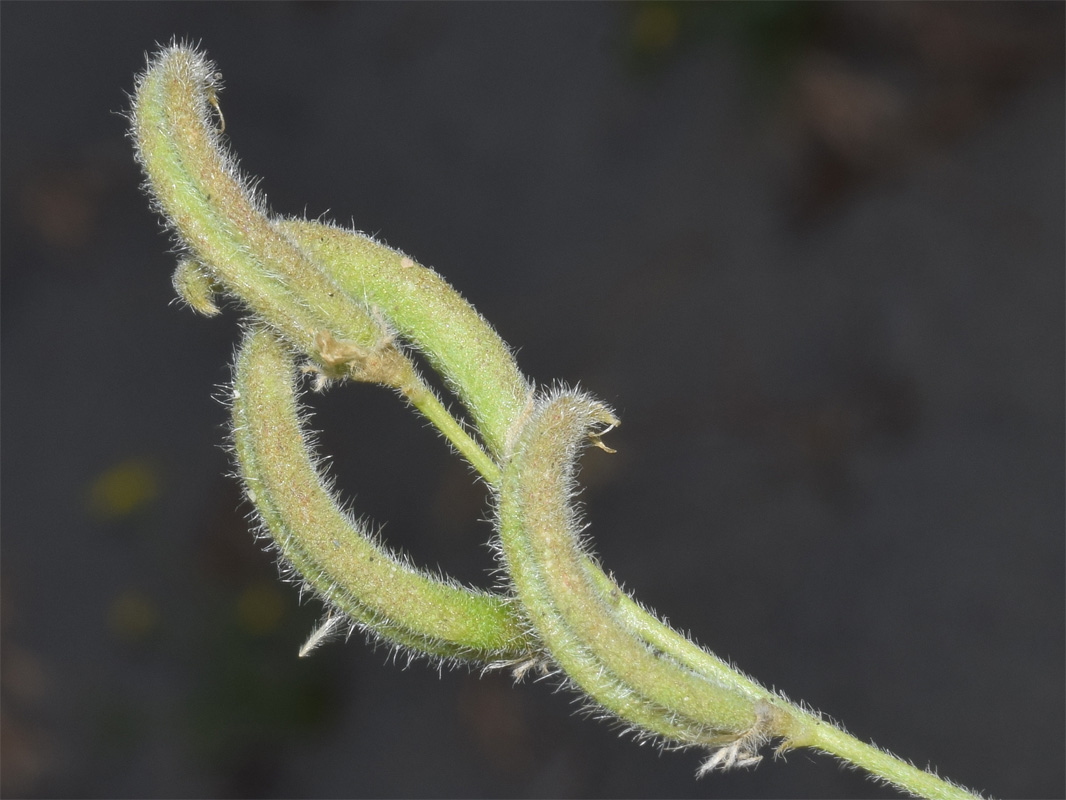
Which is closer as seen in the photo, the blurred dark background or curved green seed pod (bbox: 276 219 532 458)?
curved green seed pod (bbox: 276 219 532 458)

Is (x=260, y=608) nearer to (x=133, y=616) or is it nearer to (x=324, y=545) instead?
(x=133, y=616)

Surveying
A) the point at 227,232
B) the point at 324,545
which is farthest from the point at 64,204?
the point at 324,545

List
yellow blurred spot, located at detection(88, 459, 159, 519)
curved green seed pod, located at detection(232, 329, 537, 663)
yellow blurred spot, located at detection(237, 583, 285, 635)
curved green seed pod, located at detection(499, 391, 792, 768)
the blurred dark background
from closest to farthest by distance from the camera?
curved green seed pod, located at detection(499, 391, 792, 768), curved green seed pod, located at detection(232, 329, 537, 663), the blurred dark background, yellow blurred spot, located at detection(237, 583, 285, 635), yellow blurred spot, located at detection(88, 459, 159, 519)

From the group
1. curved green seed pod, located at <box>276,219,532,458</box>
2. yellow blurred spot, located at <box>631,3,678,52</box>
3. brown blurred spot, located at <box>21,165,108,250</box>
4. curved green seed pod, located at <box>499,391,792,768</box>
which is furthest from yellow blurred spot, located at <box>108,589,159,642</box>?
curved green seed pod, located at <box>499,391,792,768</box>

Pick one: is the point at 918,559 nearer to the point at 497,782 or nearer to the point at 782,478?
the point at 782,478

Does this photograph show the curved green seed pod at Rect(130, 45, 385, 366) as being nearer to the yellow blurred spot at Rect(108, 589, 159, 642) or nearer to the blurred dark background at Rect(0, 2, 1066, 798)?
the blurred dark background at Rect(0, 2, 1066, 798)

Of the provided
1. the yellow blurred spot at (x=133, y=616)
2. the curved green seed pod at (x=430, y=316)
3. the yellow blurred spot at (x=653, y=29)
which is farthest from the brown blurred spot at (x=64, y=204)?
the curved green seed pod at (x=430, y=316)
